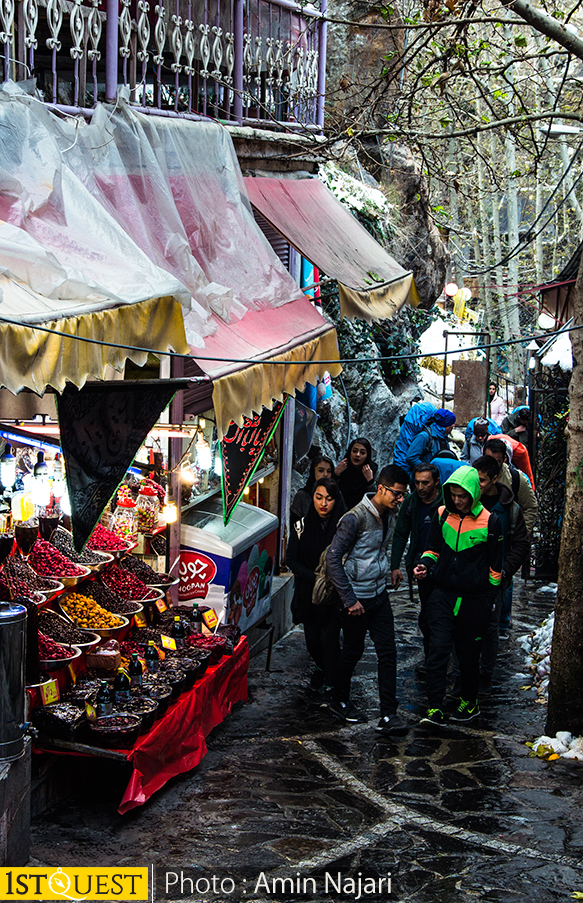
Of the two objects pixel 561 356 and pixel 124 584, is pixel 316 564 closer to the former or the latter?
pixel 124 584

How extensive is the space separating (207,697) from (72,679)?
1309 millimetres

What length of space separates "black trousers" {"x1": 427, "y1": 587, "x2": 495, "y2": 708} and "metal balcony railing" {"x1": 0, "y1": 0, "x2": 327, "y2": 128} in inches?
192

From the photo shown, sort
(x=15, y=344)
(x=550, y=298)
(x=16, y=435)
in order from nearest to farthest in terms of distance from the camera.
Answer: (x=15, y=344), (x=16, y=435), (x=550, y=298)

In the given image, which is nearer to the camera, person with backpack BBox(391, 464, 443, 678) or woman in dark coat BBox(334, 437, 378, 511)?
person with backpack BBox(391, 464, 443, 678)

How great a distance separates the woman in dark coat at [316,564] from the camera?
8266 mm

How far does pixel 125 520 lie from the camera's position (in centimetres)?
830

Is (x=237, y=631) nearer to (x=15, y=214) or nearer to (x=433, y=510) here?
(x=433, y=510)

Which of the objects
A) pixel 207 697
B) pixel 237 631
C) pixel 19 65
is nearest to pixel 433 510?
pixel 237 631

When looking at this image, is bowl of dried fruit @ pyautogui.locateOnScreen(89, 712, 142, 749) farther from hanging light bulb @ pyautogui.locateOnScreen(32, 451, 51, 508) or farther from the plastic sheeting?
the plastic sheeting

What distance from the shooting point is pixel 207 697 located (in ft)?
24.1

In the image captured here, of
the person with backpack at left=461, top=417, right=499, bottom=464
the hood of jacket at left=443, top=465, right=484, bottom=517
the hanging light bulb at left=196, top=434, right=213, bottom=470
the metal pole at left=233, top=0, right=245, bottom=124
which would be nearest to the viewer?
the hood of jacket at left=443, top=465, right=484, bottom=517

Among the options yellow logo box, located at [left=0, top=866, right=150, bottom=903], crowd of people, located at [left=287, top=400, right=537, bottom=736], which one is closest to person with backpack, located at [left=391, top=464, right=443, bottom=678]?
crowd of people, located at [left=287, top=400, right=537, bottom=736]

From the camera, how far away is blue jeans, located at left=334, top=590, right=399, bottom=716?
7652 millimetres

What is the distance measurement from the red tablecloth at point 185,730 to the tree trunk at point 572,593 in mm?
2681
